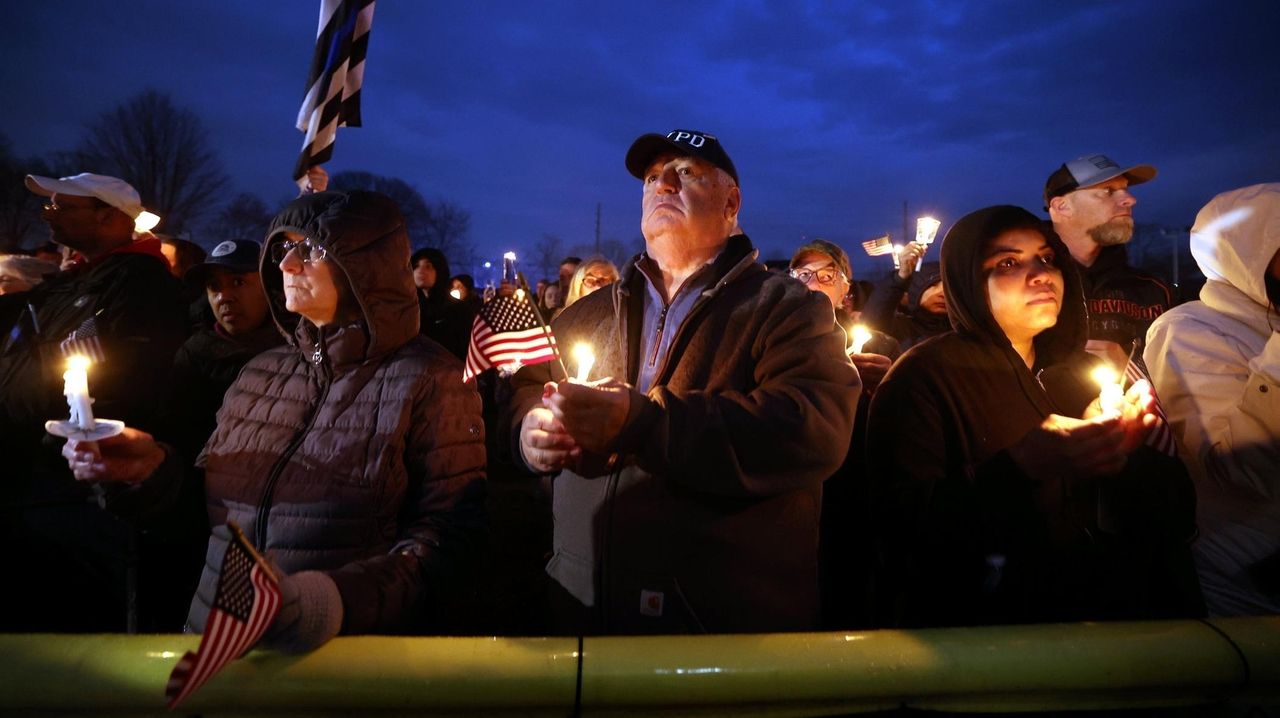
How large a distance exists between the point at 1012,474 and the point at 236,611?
2149 mm

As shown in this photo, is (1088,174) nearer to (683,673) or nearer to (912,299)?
(912,299)

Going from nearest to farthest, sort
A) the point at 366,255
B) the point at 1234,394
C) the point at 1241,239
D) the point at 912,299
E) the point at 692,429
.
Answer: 1. the point at 692,429
2. the point at 366,255
3. the point at 1234,394
4. the point at 1241,239
5. the point at 912,299

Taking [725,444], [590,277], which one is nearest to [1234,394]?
[725,444]

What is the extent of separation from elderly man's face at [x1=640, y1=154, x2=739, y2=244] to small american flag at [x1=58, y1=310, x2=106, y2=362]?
2159 millimetres

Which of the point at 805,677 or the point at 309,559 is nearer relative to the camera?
the point at 805,677

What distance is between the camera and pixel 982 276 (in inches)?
99.0

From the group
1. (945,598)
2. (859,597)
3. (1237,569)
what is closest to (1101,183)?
(1237,569)

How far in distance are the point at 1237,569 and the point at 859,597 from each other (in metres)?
1.57

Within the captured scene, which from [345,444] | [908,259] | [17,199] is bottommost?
[345,444]

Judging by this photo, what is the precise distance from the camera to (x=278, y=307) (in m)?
2.60

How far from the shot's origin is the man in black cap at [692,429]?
1.75 m

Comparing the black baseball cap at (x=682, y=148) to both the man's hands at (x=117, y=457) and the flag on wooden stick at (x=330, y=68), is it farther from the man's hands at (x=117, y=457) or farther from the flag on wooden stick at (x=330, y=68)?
the flag on wooden stick at (x=330, y=68)

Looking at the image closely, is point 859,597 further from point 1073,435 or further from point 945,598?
point 1073,435

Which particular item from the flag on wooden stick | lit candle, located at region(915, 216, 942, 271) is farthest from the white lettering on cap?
lit candle, located at region(915, 216, 942, 271)
